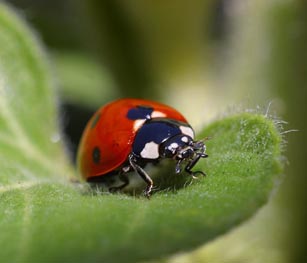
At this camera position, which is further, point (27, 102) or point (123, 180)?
point (27, 102)

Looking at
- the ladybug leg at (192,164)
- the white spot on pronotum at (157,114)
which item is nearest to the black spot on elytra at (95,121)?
the white spot on pronotum at (157,114)

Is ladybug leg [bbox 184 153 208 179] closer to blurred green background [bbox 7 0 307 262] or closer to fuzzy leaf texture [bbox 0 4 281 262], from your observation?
fuzzy leaf texture [bbox 0 4 281 262]

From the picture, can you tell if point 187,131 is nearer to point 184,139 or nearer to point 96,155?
point 184,139

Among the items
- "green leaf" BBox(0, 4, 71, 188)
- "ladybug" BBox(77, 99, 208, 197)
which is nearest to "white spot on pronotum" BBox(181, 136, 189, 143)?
"ladybug" BBox(77, 99, 208, 197)

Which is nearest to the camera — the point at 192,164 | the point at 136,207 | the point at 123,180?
the point at 136,207

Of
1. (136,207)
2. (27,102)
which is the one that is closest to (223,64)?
(27,102)

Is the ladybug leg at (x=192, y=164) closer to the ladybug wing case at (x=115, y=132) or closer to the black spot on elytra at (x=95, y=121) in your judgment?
the ladybug wing case at (x=115, y=132)
